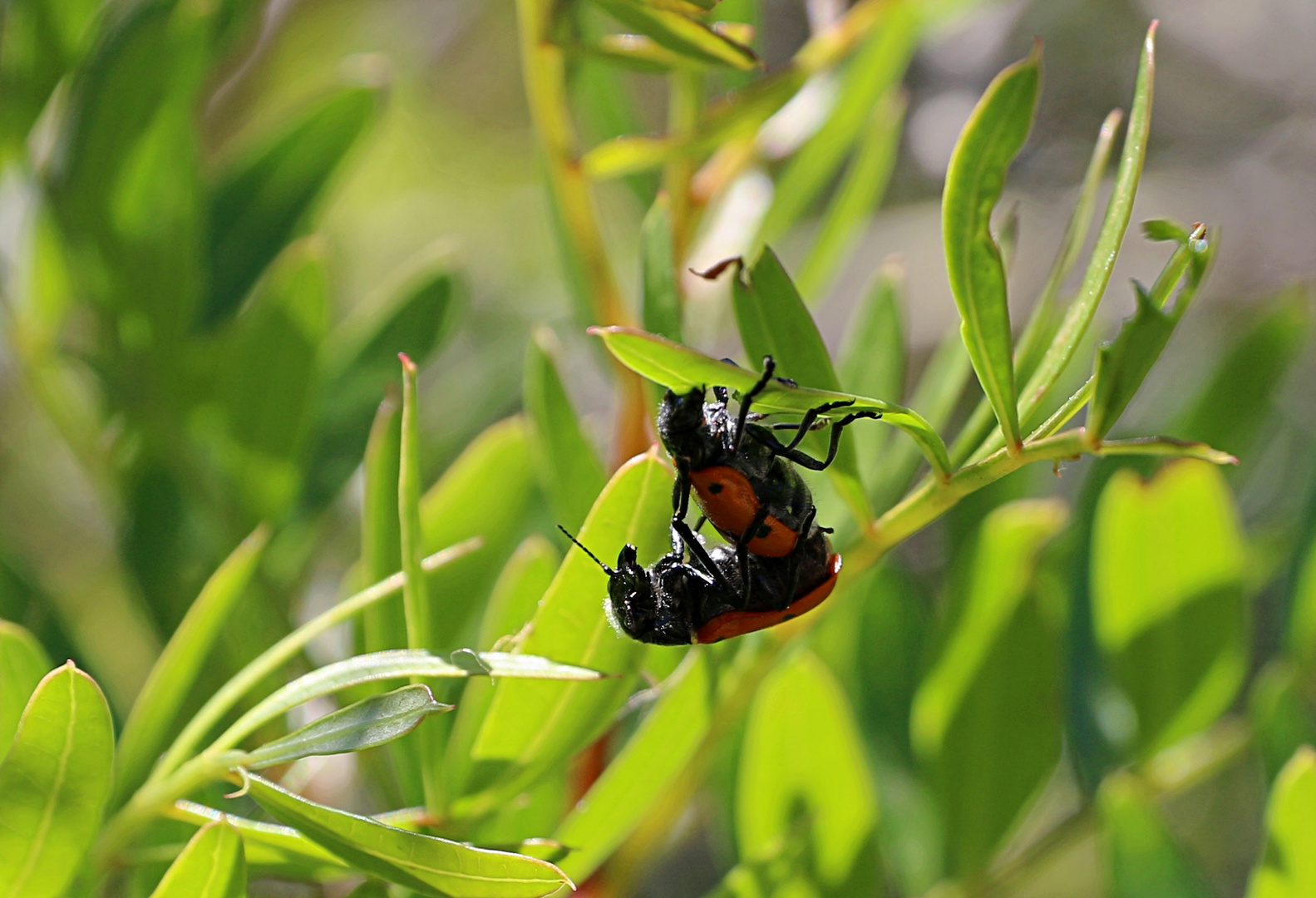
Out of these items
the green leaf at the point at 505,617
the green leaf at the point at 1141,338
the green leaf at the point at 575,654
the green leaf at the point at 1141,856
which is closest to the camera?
the green leaf at the point at 1141,338

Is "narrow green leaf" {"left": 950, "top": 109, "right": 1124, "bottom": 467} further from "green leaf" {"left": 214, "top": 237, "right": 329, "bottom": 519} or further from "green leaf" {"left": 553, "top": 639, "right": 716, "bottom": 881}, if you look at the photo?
"green leaf" {"left": 214, "top": 237, "right": 329, "bottom": 519}

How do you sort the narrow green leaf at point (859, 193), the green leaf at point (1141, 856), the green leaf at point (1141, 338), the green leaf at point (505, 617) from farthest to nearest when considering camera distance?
the narrow green leaf at point (859, 193), the green leaf at point (1141, 856), the green leaf at point (505, 617), the green leaf at point (1141, 338)

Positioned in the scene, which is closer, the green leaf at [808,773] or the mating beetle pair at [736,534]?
the mating beetle pair at [736,534]

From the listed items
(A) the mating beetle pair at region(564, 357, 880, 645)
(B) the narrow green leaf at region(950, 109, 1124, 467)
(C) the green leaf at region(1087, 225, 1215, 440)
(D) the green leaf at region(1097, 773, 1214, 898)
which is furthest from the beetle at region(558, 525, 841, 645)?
(D) the green leaf at region(1097, 773, 1214, 898)

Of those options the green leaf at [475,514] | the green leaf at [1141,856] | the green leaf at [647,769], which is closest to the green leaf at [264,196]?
the green leaf at [475,514]

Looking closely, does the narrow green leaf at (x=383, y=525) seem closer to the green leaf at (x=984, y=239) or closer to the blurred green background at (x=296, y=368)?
the blurred green background at (x=296, y=368)

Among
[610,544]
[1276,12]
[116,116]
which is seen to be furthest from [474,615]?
[1276,12]

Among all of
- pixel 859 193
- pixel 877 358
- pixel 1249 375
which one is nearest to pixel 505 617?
pixel 877 358
